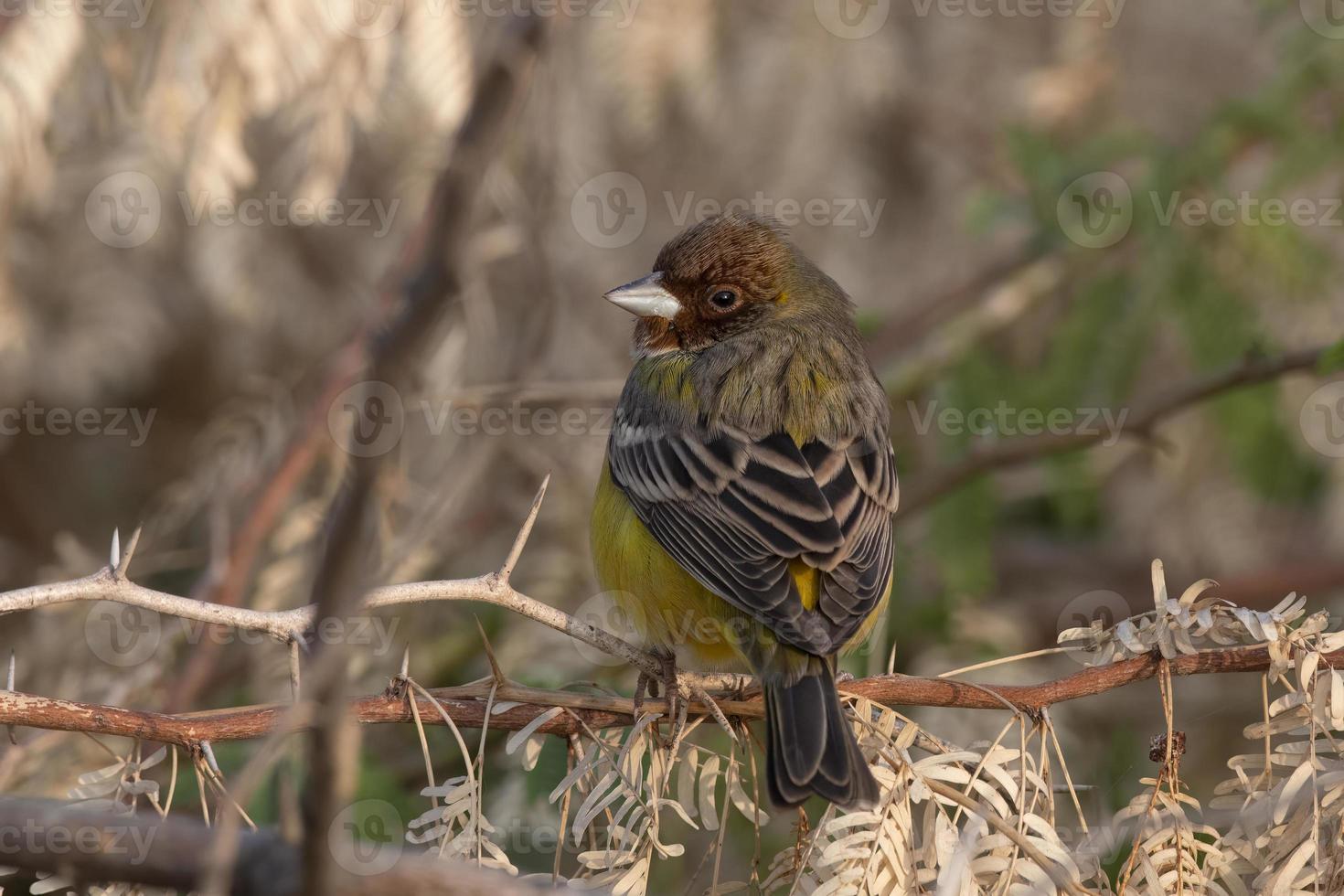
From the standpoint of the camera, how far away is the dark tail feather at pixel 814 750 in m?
2.88

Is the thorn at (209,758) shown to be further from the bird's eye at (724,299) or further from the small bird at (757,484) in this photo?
the bird's eye at (724,299)

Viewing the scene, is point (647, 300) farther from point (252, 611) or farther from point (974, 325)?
point (252, 611)

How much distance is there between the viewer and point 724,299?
16.6ft

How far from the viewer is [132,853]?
1884 mm

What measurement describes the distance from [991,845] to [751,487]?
66.6 inches

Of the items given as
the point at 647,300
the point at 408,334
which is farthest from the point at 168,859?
the point at 647,300

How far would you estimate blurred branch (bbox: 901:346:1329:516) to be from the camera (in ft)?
14.6

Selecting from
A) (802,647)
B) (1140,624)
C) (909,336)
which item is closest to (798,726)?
(802,647)

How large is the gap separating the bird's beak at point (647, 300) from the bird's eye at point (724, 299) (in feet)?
0.46

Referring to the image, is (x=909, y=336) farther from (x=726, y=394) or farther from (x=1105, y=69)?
(x=726, y=394)

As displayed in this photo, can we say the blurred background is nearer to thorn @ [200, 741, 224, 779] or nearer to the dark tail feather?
the dark tail feather
